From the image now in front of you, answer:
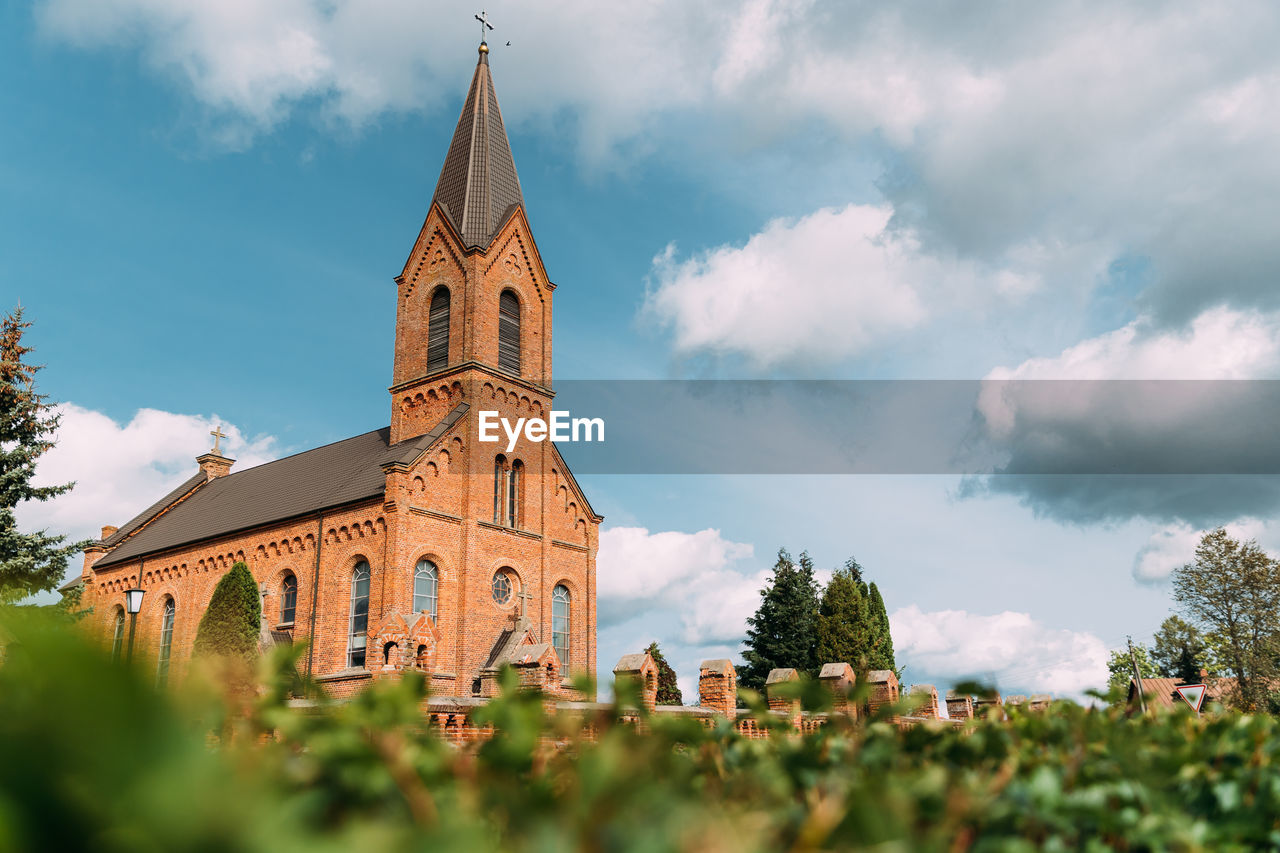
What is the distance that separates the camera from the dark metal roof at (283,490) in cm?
2655

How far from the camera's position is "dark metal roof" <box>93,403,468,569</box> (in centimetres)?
2655

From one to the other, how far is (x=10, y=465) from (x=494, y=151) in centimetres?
1818

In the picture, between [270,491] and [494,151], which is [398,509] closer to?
[270,491]

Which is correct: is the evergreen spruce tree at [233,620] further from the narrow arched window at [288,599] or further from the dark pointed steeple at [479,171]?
the dark pointed steeple at [479,171]

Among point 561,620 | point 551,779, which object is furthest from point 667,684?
point 551,779

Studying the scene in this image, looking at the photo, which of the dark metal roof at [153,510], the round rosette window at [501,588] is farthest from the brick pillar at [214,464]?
the round rosette window at [501,588]

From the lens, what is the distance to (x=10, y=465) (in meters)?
25.5

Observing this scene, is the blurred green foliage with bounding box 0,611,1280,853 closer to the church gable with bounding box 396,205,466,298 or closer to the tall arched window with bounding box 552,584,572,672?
the tall arched window with bounding box 552,584,572,672

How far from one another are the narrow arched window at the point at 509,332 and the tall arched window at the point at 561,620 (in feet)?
24.4

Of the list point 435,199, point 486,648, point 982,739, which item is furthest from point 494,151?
point 982,739

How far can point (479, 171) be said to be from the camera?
98.8ft

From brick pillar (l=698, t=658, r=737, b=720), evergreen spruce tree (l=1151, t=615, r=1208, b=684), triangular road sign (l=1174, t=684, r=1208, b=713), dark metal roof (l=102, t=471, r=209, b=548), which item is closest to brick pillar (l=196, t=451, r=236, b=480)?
dark metal roof (l=102, t=471, r=209, b=548)

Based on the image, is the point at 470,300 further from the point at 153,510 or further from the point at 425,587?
the point at 153,510

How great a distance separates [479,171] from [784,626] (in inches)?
1032
